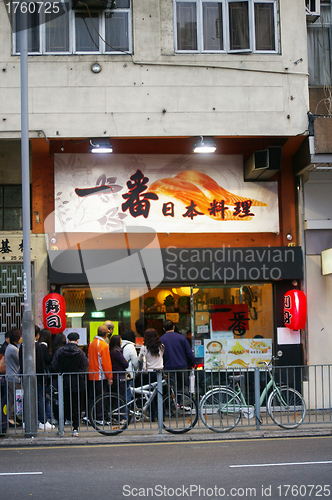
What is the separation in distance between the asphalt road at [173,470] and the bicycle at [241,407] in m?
0.69

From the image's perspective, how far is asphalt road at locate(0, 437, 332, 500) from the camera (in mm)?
6617

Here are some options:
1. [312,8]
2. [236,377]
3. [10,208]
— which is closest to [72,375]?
[236,377]

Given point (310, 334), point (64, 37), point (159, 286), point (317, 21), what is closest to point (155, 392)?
point (159, 286)

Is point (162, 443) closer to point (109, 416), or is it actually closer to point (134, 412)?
point (134, 412)

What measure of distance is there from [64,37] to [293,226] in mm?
7126

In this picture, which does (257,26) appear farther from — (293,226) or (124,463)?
(124,463)

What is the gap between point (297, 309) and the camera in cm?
1376

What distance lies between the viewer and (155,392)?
35.4 ft

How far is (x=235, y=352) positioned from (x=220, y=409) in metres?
3.72

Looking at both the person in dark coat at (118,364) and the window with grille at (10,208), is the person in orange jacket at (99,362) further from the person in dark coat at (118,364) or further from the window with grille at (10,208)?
the window with grille at (10,208)

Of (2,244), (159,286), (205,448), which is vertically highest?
(2,244)

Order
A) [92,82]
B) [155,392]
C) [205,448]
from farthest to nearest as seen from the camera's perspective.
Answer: [92,82], [155,392], [205,448]

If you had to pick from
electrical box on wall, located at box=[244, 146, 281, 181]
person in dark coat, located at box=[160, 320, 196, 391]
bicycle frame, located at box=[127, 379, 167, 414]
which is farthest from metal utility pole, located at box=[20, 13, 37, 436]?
electrical box on wall, located at box=[244, 146, 281, 181]

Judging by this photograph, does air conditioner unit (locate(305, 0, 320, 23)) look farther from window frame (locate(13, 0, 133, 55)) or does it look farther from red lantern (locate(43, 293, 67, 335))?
red lantern (locate(43, 293, 67, 335))
